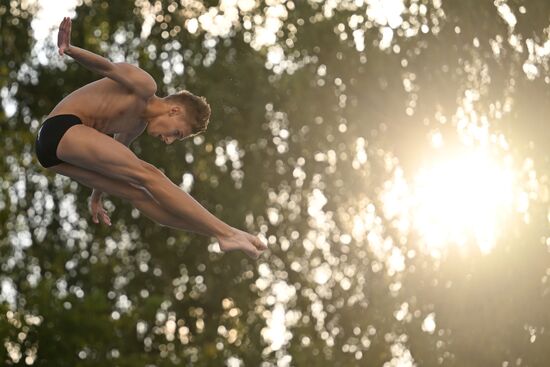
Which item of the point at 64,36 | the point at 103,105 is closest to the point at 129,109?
the point at 103,105

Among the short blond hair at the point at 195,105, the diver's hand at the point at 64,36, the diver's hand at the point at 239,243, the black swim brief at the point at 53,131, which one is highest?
the diver's hand at the point at 64,36

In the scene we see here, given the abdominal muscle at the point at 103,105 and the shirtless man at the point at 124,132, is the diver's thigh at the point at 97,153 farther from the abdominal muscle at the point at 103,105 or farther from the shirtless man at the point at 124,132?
the abdominal muscle at the point at 103,105

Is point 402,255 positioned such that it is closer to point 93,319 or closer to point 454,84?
point 454,84

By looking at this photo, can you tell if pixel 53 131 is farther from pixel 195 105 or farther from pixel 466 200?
pixel 466 200

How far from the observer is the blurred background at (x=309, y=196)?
63.3 feet

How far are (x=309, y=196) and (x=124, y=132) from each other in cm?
1554

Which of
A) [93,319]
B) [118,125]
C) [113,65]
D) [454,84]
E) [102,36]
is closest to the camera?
[113,65]

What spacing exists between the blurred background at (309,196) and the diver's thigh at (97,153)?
10990 millimetres

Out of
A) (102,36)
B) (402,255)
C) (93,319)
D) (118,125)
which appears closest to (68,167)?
(118,125)

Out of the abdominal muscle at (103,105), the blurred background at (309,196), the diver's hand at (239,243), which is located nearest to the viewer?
the abdominal muscle at (103,105)

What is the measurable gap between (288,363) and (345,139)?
12.5 feet

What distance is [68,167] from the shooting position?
27.7 feet

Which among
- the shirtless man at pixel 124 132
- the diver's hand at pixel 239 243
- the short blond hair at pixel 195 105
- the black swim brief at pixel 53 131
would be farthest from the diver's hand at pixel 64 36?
the diver's hand at pixel 239 243

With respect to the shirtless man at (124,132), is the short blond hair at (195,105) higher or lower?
higher
